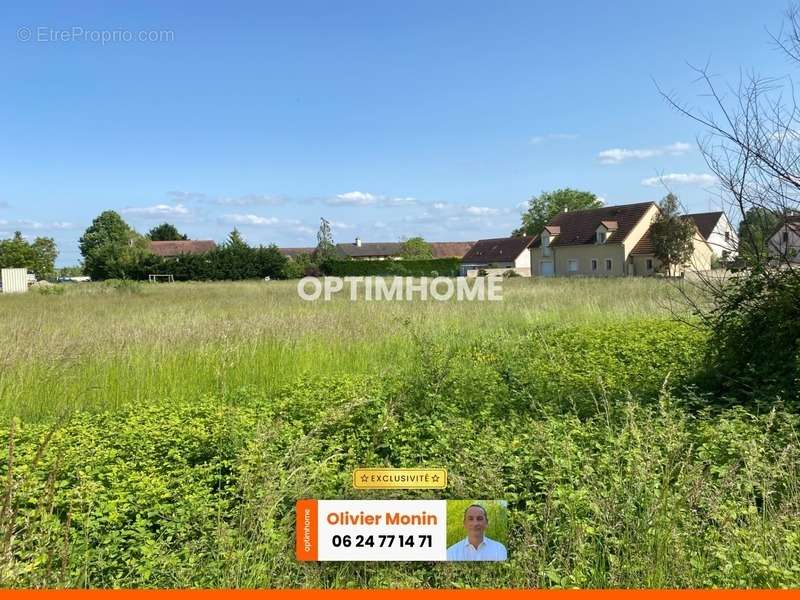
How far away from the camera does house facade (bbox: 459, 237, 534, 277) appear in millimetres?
38094

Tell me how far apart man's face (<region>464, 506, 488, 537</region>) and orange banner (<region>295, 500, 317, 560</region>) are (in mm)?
724

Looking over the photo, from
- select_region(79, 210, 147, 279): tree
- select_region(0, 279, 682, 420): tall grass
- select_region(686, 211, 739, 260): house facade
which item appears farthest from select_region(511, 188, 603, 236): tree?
select_region(79, 210, 147, 279): tree

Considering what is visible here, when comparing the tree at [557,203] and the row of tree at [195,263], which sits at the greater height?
the tree at [557,203]

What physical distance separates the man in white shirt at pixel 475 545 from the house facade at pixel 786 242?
167 inches

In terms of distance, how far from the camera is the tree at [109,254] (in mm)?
38156

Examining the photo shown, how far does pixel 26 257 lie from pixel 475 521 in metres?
59.6

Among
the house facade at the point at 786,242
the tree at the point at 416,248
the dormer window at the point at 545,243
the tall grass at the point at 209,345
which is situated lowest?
the tall grass at the point at 209,345

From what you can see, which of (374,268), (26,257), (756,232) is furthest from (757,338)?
(26,257)

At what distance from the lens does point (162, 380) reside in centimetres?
579

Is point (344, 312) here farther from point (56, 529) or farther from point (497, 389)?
point (56, 529)

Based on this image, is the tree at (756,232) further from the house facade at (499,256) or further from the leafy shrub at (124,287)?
the house facade at (499,256)

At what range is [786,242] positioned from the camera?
4785mm

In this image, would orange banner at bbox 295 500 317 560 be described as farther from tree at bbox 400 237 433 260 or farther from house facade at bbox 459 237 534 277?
tree at bbox 400 237 433 260

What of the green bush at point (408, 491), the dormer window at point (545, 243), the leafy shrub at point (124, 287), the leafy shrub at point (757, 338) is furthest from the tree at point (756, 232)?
the leafy shrub at point (124, 287)
